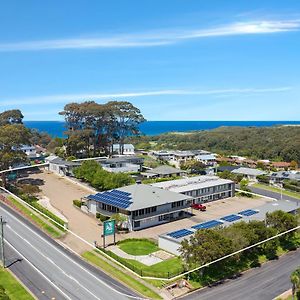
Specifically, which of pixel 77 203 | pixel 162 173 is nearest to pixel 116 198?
pixel 77 203

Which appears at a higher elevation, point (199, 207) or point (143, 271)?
point (199, 207)

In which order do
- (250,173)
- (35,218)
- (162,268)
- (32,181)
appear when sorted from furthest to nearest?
1. (250,173)
2. (32,181)
3. (35,218)
4. (162,268)

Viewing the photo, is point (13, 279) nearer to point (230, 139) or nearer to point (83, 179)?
point (83, 179)

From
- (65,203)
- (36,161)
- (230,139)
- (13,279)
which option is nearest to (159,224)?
(65,203)

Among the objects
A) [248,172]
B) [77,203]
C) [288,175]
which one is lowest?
[288,175]

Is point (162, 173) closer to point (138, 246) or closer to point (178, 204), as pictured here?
point (178, 204)

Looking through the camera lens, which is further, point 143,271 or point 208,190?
point 208,190

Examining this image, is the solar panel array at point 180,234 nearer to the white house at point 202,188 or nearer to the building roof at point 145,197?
the building roof at point 145,197
